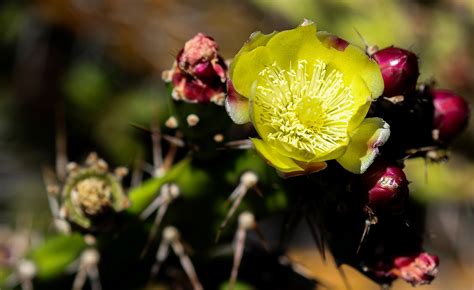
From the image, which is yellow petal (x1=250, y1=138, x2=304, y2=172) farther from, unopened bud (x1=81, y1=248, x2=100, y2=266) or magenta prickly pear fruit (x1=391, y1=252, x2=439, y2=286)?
unopened bud (x1=81, y1=248, x2=100, y2=266)

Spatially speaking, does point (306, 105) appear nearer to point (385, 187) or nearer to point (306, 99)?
point (306, 99)

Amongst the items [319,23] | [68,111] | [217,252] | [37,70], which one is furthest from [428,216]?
[37,70]

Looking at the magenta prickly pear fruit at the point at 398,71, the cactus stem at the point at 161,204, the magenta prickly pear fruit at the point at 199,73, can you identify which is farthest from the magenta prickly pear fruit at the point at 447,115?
the cactus stem at the point at 161,204

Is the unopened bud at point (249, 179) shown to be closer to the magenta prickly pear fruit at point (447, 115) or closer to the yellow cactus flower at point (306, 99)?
the yellow cactus flower at point (306, 99)

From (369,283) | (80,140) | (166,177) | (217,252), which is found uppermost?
(166,177)

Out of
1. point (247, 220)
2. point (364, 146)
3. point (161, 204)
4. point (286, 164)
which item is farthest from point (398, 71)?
point (161, 204)

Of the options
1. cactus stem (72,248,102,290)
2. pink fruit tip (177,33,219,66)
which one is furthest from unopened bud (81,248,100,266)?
pink fruit tip (177,33,219,66)

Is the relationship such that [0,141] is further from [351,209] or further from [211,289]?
[351,209]
